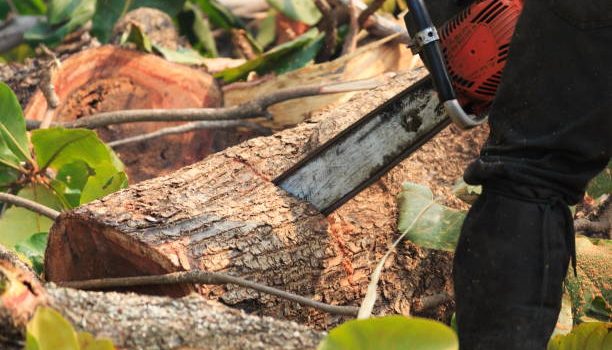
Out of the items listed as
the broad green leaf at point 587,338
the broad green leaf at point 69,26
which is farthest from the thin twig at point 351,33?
the broad green leaf at point 587,338

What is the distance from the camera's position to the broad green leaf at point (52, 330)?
1536 millimetres

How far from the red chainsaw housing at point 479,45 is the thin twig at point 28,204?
1.15 metres

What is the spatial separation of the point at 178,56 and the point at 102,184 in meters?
1.10

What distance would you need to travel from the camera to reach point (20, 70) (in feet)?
11.7

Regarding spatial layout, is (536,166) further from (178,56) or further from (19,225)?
(178,56)

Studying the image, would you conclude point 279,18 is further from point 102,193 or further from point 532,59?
point 532,59

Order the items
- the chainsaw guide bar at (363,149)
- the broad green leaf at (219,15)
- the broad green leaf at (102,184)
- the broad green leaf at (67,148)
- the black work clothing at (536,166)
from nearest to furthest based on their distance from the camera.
A: the black work clothing at (536,166), the chainsaw guide bar at (363,149), the broad green leaf at (102,184), the broad green leaf at (67,148), the broad green leaf at (219,15)

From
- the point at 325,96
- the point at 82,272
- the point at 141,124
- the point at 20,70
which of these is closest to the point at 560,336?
the point at 82,272

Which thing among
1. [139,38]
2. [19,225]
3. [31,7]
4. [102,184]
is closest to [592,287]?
[102,184]

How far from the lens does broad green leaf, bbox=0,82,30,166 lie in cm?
274

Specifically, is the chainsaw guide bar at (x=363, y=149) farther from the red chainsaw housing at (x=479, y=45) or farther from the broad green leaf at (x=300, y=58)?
the broad green leaf at (x=300, y=58)

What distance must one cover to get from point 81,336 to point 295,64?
2.21 meters

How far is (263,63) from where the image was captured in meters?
3.60

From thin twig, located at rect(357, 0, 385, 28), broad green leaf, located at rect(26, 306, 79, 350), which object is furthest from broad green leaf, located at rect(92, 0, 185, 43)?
broad green leaf, located at rect(26, 306, 79, 350)
